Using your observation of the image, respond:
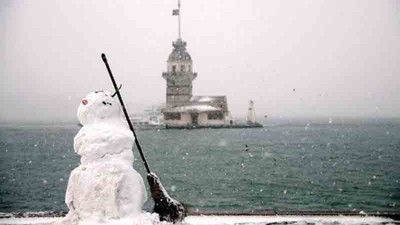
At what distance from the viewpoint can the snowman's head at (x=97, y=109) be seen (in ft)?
16.9

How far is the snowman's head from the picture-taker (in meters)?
5.14

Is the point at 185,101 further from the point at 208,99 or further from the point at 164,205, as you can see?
the point at 164,205

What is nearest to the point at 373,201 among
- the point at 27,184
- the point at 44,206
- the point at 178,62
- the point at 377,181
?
the point at 377,181

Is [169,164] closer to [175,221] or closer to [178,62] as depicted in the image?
[175,221]

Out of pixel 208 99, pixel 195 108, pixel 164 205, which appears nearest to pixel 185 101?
pixel 195 108

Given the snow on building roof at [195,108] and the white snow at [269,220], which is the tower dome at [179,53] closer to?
the snow on building roof at [195,108]

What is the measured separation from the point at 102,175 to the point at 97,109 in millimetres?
811

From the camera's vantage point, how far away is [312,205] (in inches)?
650

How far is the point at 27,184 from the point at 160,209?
17929mm

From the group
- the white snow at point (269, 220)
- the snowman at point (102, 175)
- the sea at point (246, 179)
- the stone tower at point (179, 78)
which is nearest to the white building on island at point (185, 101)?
the stone tower at point (179, 78)

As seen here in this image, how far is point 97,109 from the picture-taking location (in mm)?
5141

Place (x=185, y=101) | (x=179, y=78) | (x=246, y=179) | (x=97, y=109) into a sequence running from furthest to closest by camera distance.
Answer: (x=185, y=101) < (x=179, y=78) < (x=246, y=179) < (x=97, y=109)

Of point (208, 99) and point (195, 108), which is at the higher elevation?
point (208, 99)

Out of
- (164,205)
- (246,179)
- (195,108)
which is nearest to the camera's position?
(164,205)
